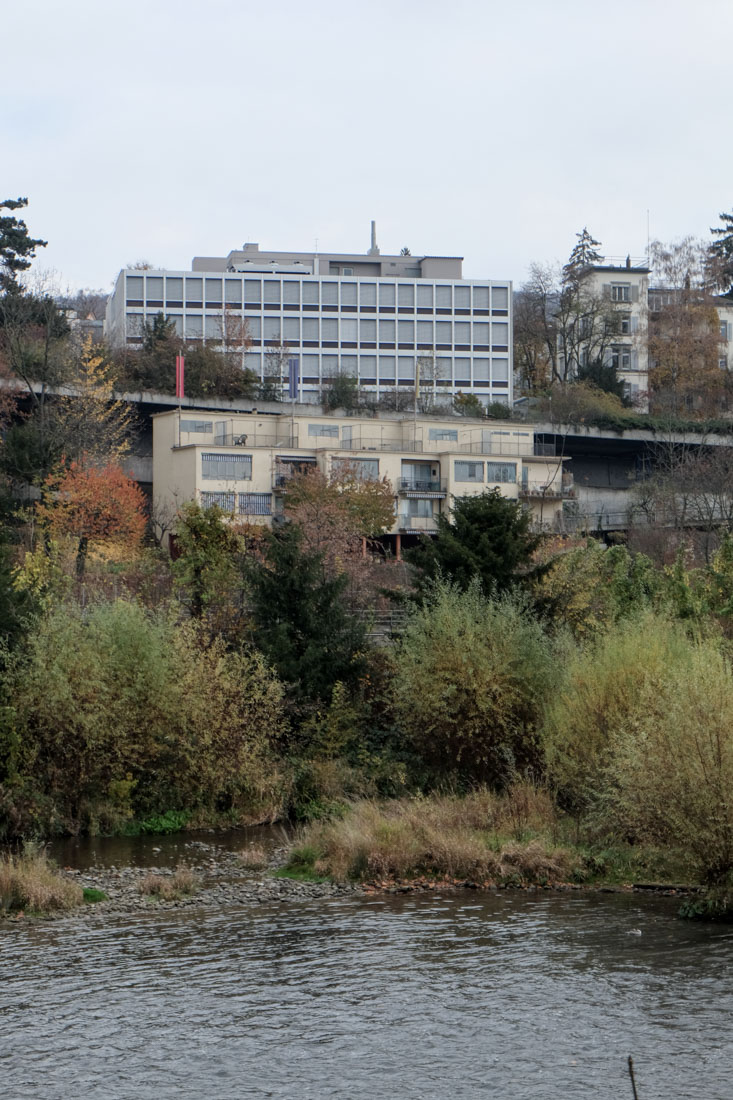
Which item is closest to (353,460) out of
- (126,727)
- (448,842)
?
(126,727)

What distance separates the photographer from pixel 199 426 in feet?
268

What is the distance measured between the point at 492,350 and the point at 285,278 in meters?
20.1

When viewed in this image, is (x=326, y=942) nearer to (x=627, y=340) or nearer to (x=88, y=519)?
(x=88, y=519)

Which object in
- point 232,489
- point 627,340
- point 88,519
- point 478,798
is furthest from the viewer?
point 627,340

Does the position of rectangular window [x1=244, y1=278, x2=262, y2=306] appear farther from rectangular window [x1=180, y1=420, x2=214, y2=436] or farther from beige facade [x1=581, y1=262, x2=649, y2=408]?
rectangular window [x1=180, y1=420, x2=214, y2=436]

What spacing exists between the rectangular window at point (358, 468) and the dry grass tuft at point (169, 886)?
174ft

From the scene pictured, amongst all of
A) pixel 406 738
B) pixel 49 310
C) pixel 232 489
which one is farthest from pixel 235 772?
pixel 49 310

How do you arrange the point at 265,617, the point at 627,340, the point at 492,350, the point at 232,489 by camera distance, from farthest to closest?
1. the point at 492,350
2. the point at 627,340
3. the point at 232,489
4. the point at 265,617

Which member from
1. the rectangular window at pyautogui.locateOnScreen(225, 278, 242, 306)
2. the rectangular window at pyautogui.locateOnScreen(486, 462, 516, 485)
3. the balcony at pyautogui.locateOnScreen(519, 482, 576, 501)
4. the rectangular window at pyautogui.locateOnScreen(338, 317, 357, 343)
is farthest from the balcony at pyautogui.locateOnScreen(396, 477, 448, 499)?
the rectangular window at pyautogui.locateOnScreen(225, 278, 242, 306)

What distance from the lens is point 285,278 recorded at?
120688 millimetres

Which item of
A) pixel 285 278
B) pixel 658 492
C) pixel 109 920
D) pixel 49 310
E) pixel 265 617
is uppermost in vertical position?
pixel 285 278

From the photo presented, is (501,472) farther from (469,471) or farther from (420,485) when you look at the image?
(420,485)

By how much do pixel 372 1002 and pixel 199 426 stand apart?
64905mm

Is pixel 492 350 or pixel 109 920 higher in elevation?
pixel 492 350
